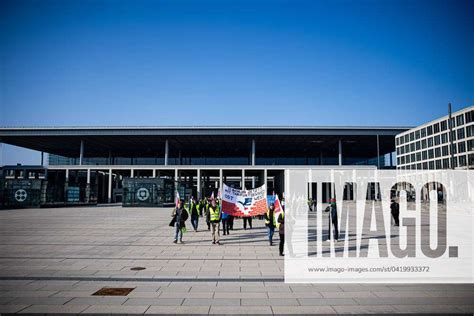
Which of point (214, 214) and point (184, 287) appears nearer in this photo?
point (184, 287)

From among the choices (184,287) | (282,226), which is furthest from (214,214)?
(184,287)

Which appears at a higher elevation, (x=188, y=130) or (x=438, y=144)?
(x=188, y=130)

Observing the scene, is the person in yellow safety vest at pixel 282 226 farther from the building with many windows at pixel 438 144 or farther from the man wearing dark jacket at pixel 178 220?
the building with many windows at pixel 438 144

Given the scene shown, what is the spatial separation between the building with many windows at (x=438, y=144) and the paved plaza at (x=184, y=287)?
5843 centimetres

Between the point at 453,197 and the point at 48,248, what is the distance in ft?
175

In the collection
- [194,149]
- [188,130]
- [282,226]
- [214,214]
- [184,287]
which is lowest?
[184,287]

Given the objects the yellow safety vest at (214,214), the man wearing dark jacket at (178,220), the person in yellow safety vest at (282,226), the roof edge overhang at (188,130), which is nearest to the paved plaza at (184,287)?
the person in yellow safety vest at (282,226)

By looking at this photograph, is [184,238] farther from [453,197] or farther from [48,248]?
[453,197]

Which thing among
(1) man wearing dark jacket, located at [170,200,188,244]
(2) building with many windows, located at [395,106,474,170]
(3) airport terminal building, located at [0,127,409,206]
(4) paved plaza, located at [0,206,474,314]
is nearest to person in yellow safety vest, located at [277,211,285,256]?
(4) paved plaza, located at [0,206,474,314]

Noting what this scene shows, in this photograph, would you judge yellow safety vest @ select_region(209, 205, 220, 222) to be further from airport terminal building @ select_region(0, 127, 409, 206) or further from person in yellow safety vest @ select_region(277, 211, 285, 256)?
airport terminal building @ select_region(0, 127, 409, 206)

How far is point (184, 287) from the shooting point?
8.16 meters

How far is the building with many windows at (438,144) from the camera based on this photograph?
6138 cm

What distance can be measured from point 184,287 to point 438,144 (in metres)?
75.6

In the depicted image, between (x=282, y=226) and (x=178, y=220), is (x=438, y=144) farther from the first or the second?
(x=178, y=220)
